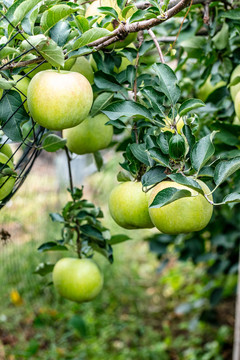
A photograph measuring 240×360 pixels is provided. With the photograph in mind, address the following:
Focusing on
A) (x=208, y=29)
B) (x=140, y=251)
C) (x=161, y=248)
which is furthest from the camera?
(x=140, y=251)

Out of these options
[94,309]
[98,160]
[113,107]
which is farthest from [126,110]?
[94,309]

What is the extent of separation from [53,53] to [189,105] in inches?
7.8

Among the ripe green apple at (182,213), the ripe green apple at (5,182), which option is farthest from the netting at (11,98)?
the ripe green apple at (182,213)

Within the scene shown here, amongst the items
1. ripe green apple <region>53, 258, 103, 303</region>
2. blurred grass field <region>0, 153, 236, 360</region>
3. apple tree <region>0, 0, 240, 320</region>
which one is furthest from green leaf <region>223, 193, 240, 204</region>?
blurred grass field <region>0, 153, 236, 360</region>

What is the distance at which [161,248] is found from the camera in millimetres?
1786

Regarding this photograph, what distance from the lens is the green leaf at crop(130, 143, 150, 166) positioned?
0.64 m

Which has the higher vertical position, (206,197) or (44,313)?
(206,197)

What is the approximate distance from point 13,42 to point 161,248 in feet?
4.33

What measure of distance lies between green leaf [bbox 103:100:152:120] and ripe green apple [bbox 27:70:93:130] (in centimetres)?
5

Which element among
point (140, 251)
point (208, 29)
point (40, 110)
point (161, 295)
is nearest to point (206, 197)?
point (40, 110)

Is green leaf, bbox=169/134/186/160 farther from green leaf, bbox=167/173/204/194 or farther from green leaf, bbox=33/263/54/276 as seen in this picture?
green leaf, bbox=33/263/54/276

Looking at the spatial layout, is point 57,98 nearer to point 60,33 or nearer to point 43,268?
point 60,33

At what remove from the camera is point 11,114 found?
61cm

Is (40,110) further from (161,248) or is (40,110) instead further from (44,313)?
(44,313)
